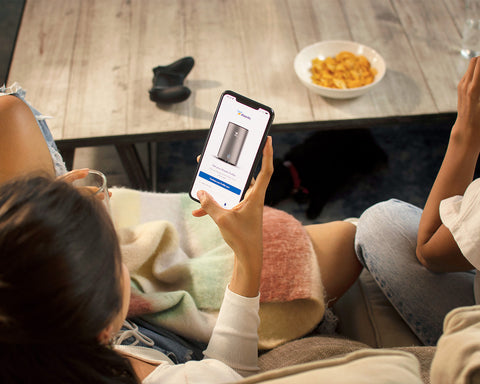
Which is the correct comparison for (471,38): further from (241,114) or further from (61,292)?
(61,292)

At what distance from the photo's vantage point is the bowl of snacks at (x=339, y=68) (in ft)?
4.34

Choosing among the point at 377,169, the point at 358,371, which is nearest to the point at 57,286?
the point at 358,371

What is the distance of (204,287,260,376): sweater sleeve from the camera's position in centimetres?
79

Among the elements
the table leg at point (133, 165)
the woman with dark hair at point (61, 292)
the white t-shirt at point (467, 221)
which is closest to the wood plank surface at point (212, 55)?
the table leg at point (133, 165)

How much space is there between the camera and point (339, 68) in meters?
1.38

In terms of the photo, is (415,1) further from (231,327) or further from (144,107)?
(231,327)

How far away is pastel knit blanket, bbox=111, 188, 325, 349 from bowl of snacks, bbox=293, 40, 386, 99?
51cm

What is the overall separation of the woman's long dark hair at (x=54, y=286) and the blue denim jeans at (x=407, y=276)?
2.13ft

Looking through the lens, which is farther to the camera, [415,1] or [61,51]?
[415,1]

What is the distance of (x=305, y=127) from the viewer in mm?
1310

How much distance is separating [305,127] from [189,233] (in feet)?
1.60

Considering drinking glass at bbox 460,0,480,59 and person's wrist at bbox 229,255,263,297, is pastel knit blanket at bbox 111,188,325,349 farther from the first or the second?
drinking glass at bbox 460,0,480,59

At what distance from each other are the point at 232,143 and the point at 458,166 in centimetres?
48

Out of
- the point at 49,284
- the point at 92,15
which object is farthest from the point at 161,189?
the point at 49,284
